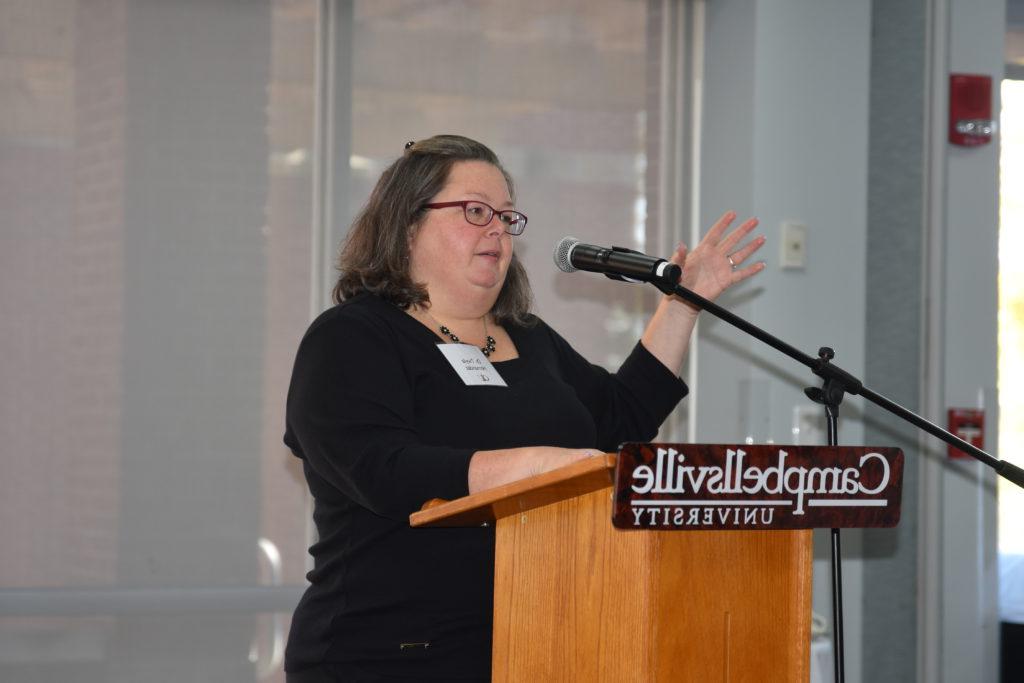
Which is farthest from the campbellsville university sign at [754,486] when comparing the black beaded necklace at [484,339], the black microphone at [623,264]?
the black beaded necklace at [484,339]

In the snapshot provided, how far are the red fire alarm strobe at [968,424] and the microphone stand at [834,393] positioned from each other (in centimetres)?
170

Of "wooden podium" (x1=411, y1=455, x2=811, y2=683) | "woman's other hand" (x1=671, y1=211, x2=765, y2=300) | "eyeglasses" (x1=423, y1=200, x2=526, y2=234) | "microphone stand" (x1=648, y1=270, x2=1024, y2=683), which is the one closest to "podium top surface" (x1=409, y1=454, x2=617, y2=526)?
"wooden podium" (x1=411, y1=455, x2=811, y2=683)

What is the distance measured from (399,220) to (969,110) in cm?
209

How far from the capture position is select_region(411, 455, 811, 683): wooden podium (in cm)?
117

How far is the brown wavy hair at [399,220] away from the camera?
189 cm

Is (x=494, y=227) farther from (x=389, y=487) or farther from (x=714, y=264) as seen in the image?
(x=389, y=487)

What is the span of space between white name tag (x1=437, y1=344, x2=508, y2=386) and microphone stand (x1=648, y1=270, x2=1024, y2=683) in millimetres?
364

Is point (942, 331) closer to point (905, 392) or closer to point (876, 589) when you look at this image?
point (905, 392)

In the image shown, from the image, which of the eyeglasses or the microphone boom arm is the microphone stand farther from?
the eyeglasses

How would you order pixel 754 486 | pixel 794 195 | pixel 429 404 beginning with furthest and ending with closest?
pixel 794 195
pixel 429 404
pixel 754 486

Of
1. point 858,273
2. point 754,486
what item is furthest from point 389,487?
point 858,273

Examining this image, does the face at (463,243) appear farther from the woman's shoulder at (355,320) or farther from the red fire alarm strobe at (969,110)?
the red fire alarm strobe at (969,110)

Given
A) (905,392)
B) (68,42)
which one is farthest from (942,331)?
(68,42)

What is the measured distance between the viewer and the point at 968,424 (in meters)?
3.23
